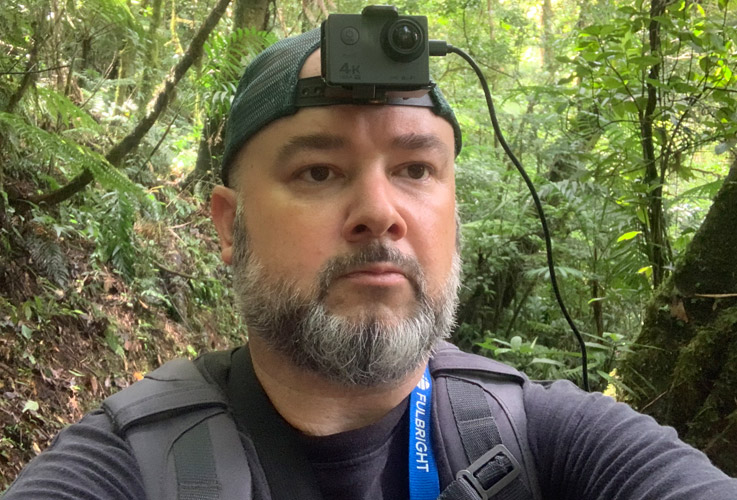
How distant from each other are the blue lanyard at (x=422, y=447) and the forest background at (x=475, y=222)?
39.9 inches

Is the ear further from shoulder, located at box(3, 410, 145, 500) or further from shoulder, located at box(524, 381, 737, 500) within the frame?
shoulder, located at box(524, 381, 737, 500)

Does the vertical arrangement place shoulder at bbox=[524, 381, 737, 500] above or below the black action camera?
below

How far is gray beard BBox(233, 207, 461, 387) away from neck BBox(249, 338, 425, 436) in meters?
0.03

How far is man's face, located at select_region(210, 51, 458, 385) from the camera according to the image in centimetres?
138

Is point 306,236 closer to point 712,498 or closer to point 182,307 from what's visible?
point 712,498

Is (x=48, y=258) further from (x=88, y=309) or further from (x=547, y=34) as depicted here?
(x=547, y=34)

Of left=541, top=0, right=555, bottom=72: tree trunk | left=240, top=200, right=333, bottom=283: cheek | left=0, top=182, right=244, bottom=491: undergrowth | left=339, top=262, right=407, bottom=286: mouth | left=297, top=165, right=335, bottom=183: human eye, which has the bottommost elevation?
left=0, top=182, right=244, bottom=491: undergrowth

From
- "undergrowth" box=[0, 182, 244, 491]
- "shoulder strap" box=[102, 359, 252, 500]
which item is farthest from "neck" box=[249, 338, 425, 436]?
"undergrowth" box=[0, 182, 244, 491]

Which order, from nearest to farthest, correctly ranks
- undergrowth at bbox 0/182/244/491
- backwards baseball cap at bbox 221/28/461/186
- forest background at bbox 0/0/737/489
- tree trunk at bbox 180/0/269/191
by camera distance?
backwards baseball cap at bbox 221/28/461/186 → forest background at bbox 0/0/737/489 → undergrowth at bbox 0/182/244/491 → tree trunk at bbox 180/0/269/191

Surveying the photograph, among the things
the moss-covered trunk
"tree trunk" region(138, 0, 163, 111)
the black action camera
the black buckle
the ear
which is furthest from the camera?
"tree trunk" region(138, 0, 163, 111)

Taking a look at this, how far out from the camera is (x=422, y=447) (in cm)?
139

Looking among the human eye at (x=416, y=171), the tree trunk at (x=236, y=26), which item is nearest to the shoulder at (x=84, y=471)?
the human eye at (x=416, y=171)

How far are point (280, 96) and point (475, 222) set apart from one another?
425cm

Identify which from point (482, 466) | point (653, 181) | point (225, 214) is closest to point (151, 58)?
point (225, 214)
